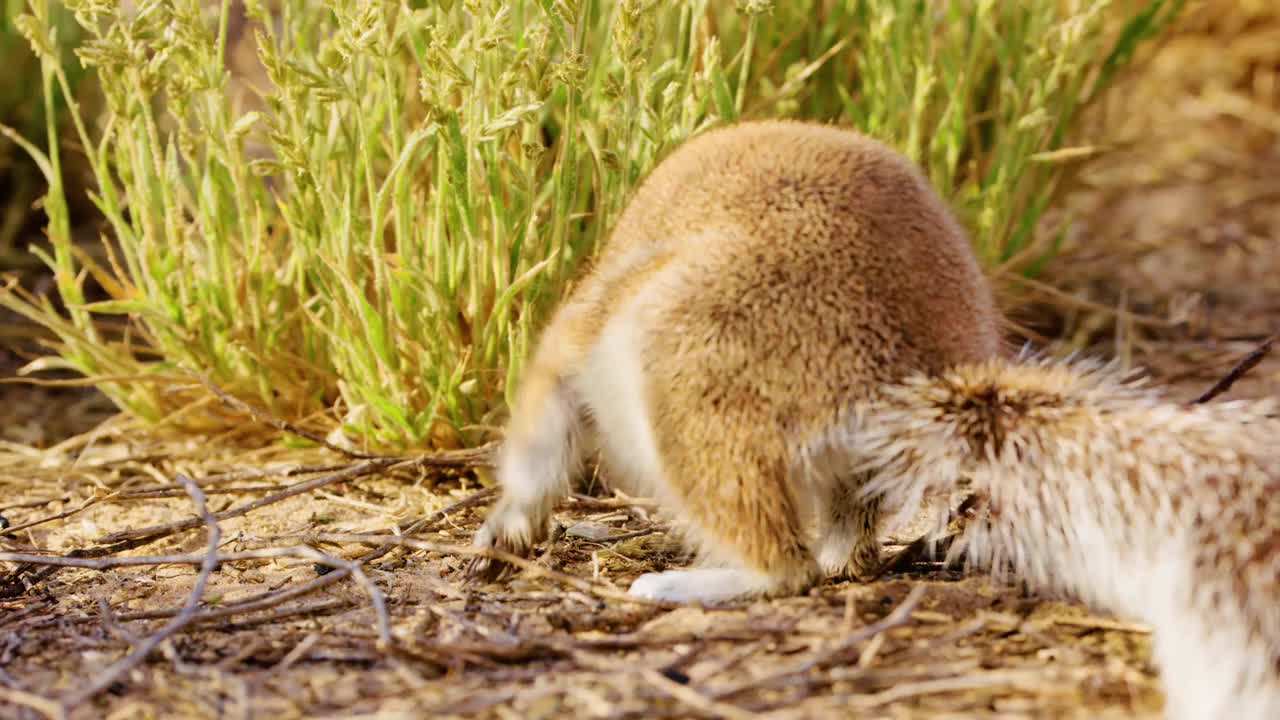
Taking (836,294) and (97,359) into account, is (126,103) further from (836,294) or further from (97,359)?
(836,294)

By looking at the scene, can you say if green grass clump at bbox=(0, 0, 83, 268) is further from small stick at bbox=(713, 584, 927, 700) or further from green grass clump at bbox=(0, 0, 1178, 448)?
small stick at bbox=(713, 584, 927, 700)

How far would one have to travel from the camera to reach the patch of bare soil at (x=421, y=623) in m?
1.86

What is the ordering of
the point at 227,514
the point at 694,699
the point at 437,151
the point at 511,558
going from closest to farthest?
the point at 694,699 → the point at 511,558 → the point at 227,514 → the point at 437,151

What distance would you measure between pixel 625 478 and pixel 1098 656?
878 millimetres

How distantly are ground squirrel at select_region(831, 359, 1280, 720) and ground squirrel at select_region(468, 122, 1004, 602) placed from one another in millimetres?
92

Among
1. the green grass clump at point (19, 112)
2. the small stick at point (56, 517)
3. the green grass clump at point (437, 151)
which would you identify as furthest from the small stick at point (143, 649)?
Answer: the green grass clump at point (19, 112)

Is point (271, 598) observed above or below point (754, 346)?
below

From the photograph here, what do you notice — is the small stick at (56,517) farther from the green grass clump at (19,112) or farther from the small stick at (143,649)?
the green grass clump at (19,112)

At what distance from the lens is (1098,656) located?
6.59 feet

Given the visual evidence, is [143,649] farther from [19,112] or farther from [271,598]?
[19,112]

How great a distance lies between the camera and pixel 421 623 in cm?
218

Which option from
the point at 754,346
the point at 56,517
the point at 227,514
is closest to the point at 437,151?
the point at 227,514

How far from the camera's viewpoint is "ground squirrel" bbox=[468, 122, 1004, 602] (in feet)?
6.79

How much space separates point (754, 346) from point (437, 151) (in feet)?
4.31
